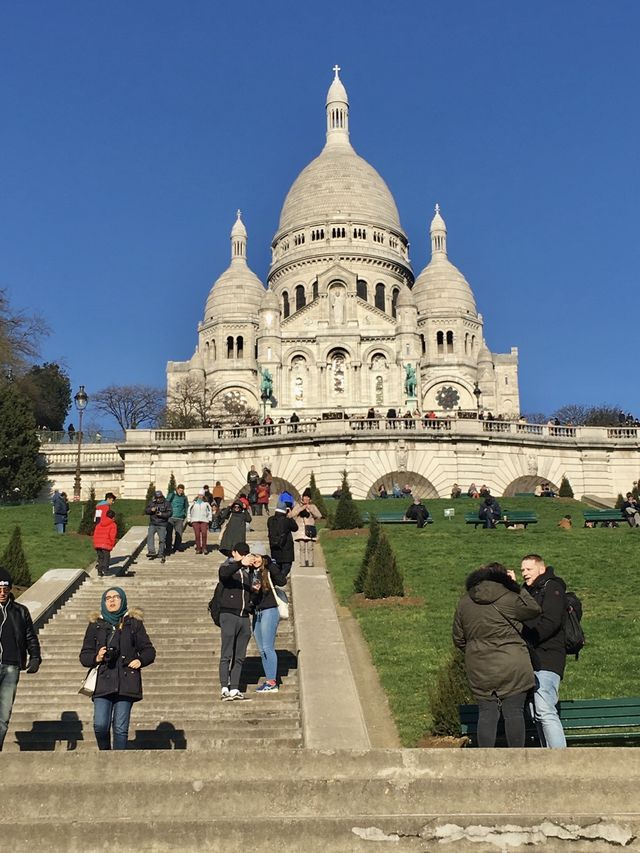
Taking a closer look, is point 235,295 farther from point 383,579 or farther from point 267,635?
point 267,635

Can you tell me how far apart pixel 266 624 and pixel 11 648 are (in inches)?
126

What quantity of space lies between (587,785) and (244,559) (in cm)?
535

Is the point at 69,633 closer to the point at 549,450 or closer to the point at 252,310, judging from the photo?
the point at 549,450

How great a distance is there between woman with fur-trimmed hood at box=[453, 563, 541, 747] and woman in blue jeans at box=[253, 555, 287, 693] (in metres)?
3.63

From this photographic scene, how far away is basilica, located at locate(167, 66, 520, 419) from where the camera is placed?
8619 centimetres

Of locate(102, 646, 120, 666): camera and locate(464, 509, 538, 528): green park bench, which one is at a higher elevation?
locate(464, 509, 538, 528): green park bench

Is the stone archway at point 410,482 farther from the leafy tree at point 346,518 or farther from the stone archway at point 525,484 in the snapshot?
the leafy tree at point 346,518

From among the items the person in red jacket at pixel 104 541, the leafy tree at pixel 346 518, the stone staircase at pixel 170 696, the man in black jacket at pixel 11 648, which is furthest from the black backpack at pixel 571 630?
the leafy tree at pixel 346 518

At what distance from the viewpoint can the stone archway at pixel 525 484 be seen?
Answer: 4034 cm

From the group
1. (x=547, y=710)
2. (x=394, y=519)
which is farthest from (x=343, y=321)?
(x=547, y=710)

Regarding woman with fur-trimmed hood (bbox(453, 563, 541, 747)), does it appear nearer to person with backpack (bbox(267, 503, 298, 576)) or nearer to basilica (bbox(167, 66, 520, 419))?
person with backpack (bbox(267, 503, 298, 576))

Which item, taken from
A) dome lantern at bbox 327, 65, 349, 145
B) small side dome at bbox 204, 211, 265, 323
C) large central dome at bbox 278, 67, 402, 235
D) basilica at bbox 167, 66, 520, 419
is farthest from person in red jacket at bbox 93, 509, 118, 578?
dome lantern at bbox 327, 65, 349, 145

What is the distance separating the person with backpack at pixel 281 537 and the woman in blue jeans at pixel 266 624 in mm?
3283

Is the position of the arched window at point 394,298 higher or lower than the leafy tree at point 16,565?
higher
